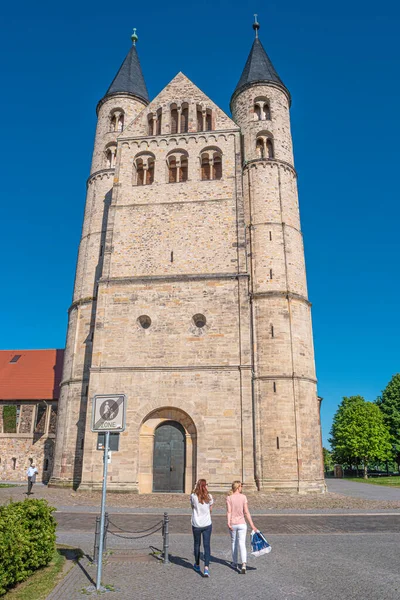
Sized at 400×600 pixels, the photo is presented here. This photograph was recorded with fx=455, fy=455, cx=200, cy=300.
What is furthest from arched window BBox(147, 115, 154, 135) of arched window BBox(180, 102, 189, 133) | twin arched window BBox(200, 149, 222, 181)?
twin arched window BBox(200, 149, 222, 181)

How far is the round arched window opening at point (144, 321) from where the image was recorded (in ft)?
77.2

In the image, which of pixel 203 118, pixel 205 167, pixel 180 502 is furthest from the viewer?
pixel 203 118

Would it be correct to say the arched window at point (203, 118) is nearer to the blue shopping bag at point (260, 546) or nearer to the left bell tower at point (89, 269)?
the left bell tower at point (89, 269)

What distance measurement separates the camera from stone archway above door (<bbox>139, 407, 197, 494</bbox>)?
21.0m

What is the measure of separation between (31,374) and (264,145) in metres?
23.6

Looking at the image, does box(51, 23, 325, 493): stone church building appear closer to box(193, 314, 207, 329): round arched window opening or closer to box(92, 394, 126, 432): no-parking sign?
box(193, 314, 207, 329): round arched window opening

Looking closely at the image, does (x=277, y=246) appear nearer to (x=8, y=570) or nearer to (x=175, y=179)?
(x=175, y=179)

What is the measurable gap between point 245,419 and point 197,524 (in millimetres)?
12690

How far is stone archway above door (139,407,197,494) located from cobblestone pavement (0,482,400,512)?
85cm

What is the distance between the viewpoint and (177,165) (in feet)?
89.9

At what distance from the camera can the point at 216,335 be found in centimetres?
2245

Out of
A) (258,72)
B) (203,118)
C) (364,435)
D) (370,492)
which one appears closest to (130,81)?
(203,118)

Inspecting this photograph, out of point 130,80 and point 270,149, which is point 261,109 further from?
point 130,80

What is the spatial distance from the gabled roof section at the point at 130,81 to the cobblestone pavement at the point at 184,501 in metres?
27.3
